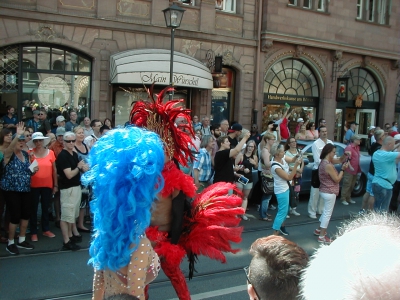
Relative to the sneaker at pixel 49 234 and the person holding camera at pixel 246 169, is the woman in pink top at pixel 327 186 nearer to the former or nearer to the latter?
the person holding camera at pixel 246 169

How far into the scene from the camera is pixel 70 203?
6598 mm

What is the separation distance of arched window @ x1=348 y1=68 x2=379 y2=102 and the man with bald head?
40.5ft

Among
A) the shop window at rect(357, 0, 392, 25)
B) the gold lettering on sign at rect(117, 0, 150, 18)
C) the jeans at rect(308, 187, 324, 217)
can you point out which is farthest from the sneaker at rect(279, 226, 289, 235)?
the shop window at rect(357, 0, 392, 25)

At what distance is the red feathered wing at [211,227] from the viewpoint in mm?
3678

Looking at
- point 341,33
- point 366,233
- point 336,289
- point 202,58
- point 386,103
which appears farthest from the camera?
point 386,103

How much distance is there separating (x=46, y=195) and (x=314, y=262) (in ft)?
20.5

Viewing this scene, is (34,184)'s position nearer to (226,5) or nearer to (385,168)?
(385,168)

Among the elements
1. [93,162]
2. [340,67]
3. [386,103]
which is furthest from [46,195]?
[386,103]

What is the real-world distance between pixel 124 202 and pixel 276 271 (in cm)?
100

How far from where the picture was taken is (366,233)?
127 cm

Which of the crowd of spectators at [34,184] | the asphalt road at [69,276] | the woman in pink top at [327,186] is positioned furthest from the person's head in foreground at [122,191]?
the woman in pink top at [327,186]

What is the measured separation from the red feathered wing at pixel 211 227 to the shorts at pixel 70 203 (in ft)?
10.8

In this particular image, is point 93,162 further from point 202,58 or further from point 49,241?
point 202,58

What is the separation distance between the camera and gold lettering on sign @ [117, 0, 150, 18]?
13.6m
